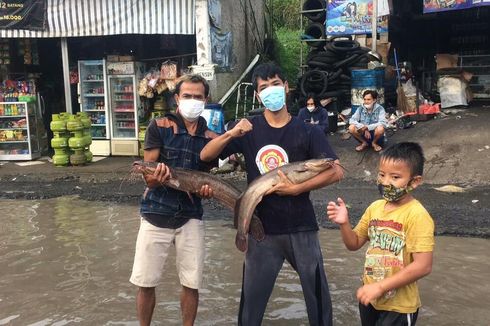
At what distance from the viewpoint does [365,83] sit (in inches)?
471

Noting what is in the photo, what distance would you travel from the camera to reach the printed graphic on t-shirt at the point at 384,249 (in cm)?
275

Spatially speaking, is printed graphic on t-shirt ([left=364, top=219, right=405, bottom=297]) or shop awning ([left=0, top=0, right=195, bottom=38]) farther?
shop awning ([left=0, top=0, right=195, bottom=38])

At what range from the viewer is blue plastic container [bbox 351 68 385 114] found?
11.9 metres

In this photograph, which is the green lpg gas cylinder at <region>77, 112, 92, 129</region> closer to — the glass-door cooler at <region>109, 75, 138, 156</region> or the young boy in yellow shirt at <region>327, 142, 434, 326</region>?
the glass-door cooler at <region>109, 75, 138, 156</region>

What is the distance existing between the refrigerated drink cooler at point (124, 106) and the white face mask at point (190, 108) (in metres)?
9.25

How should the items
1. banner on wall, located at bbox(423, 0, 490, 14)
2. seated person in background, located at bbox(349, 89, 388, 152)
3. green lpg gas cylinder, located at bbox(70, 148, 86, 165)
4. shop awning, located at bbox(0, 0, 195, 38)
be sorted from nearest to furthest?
seated person in background, located at bbox(349, 89, 388, 152), banner on wall, located at bbox(423, 0, 490, 14), shop awning, located at bbox(0, 0, 195, 38), green lpg gas cylinder, located at bbox(70, 148, 86, 165)

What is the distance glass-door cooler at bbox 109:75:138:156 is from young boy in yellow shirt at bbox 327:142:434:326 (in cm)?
1066

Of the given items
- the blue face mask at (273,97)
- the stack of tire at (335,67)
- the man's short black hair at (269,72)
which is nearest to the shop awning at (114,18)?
the stack of tire at (335,67)

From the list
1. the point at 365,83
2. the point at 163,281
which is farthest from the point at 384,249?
the point at 365,83

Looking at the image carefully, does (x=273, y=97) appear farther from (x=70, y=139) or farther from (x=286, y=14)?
(x=286, y=14)

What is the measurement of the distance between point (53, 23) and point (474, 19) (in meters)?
11.7

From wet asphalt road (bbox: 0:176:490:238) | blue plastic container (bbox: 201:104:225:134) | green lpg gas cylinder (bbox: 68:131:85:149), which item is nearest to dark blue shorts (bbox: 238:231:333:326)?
wet asphalt road (bbox: 0:176:490:238)

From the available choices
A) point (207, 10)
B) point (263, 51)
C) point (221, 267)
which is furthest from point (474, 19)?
point (221, 267)

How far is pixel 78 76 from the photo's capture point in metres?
13.2
